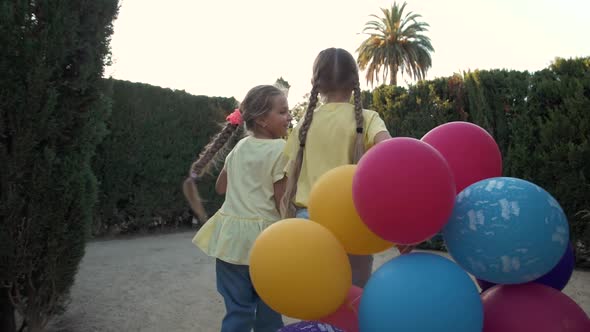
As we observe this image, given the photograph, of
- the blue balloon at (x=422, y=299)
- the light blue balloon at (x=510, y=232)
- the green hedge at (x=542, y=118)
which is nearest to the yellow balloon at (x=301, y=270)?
the blue balloon at (x=422, y=299)

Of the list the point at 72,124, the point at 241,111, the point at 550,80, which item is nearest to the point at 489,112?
the point at 550,80

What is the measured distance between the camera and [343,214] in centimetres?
169

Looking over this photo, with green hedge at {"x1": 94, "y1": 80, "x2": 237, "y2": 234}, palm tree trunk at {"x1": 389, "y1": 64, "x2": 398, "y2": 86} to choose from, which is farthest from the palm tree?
green hedge at {"x1": 94, "y1": 80, "x2": 237, "y2": 234}

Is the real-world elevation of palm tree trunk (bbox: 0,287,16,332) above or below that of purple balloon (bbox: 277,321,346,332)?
below

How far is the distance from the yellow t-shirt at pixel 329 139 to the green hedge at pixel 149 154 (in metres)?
6.78

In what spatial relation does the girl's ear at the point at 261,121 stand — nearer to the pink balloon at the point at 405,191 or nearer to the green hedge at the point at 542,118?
the pink balloon at the point at 405,191

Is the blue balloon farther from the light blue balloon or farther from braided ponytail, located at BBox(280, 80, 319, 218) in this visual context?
braided ponytail, located at BBox(280, 80, 319, 218)

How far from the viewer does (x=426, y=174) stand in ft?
4.79

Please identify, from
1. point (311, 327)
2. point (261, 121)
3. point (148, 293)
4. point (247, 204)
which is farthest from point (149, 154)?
point (311, 327)

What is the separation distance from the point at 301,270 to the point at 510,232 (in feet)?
2.10

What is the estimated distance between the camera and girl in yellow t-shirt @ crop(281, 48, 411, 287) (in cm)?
223

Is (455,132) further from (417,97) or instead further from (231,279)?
(417,97)

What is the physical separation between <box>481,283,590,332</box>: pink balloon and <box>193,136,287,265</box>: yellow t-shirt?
121cm

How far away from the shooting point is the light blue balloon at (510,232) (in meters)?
1.46
